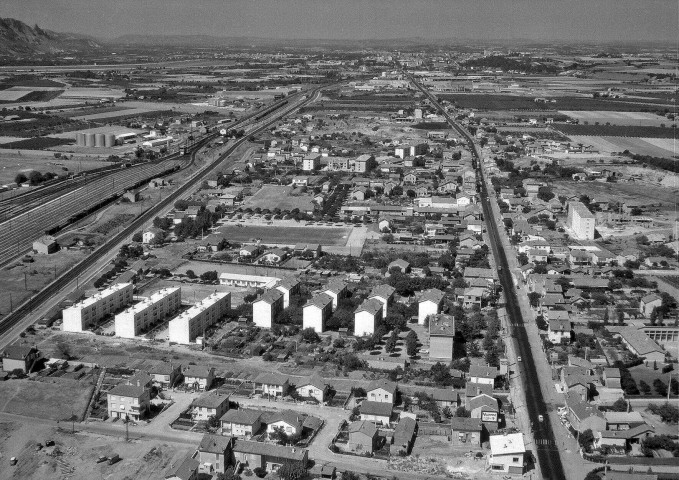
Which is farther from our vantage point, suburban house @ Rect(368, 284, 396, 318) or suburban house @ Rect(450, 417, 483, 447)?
suburban house @ Rect(368, 284, 396, 318)

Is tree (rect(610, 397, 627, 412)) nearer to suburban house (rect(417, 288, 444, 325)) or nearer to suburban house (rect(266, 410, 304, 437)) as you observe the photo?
suburban house (rect(417, 288, 444, 325))

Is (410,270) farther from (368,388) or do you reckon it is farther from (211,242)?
(368,388)

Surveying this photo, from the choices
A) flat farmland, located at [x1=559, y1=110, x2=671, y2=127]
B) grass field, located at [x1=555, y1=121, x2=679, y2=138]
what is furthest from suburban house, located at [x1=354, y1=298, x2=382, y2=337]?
flat farmland, located at [x1=559, y1=110, x2=671, y2=127]

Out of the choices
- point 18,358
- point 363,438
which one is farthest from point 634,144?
point 18,358

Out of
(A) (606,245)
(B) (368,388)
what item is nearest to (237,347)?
(B) (368,388)

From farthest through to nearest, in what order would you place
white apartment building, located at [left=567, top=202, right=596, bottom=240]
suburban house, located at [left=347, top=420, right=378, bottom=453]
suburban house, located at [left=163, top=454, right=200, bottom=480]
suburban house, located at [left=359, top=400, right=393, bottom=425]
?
white apartment building, located at [left=567, top=202, right=596, bottom=240], suburban house, located at [left=359, top=400, right=393, bottom=425], suburban house, located at [left=347, top=420, right=378, bottom=453], suburban house, located at [left=163, top=454, right=200, bottom=480]

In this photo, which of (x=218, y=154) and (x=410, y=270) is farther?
(x=218, y=154)

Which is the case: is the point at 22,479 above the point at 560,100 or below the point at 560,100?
below

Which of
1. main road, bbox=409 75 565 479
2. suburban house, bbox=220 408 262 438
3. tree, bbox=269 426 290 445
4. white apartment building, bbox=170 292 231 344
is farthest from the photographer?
white apartment building, bbox=170 292 231 344
